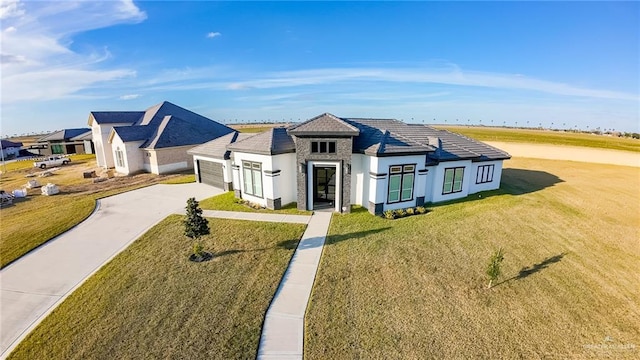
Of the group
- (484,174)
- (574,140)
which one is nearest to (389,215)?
(484,174)

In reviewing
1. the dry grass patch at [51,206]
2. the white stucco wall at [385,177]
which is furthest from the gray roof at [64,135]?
the white stucco wall at [385,177]

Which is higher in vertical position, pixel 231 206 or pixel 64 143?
pixel 64 143

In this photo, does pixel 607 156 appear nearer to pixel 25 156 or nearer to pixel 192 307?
pixel 192 307

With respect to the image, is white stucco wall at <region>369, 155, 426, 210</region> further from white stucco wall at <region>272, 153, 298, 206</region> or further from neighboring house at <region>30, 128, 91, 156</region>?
neighboring house at <region>30, 128, 91, 156</region>

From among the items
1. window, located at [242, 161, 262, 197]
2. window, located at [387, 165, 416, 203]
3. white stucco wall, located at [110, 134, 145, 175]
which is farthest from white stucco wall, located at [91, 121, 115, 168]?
window, located at [387, 165, 416, 203]

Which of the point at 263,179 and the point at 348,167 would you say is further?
the point at 263,179

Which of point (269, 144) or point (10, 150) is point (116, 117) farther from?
point (10, 150)
